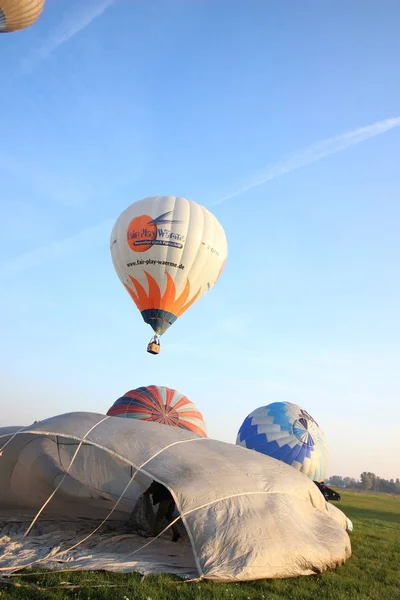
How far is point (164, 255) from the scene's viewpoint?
18578 millimetres

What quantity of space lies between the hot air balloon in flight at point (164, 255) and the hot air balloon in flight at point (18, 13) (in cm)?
732

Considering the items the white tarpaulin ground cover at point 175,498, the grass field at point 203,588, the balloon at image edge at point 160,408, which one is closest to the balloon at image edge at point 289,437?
the balloon at image edge at point 160,408

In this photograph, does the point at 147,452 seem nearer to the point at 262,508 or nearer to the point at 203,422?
the point at 262,508

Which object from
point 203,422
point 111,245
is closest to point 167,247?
point 111,245

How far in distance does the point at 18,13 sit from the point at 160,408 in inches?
549

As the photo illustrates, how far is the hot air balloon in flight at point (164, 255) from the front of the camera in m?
18.7

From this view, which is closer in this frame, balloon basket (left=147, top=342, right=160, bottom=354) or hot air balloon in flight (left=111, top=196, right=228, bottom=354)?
hot air balloon in flight (left=111, top=196, right=228, bottom=354)

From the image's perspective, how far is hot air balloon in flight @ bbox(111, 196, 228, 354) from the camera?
61.3 ft

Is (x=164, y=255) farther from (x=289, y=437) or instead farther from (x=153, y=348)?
(x=289, y=437)

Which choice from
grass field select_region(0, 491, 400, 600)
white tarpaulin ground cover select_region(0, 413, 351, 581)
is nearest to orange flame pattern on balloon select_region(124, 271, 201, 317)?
white tarpaulin ground cover select_region(0, 413, 351, 581)

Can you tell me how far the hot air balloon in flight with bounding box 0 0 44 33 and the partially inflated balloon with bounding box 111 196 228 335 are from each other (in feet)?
24.0

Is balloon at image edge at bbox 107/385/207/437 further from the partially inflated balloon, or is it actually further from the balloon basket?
the partially inflated balloon

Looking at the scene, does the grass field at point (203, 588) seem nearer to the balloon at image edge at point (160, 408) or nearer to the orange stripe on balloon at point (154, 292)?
the balloon at image edge at point (160, 408)

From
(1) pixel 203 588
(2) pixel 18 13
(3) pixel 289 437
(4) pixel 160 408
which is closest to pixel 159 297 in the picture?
(4) pixel 160 408
